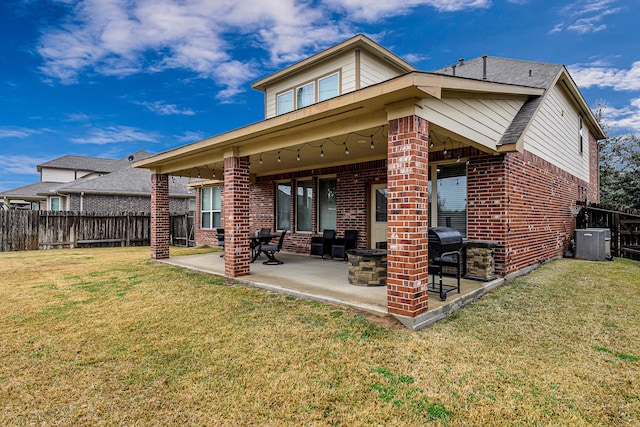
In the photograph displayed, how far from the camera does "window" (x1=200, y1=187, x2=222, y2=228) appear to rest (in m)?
13.6

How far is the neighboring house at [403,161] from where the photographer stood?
3.83 m

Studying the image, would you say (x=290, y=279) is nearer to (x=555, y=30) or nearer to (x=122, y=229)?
(x=122, y=229)

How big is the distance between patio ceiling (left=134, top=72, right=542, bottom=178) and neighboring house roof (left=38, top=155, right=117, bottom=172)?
25.3 meters

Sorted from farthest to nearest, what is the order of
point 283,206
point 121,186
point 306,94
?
1. point 121,186
2. point 283,206
3. point 306,94

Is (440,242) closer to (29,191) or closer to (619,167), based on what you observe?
(619,167)

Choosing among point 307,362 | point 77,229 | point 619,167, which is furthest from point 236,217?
point 619,167

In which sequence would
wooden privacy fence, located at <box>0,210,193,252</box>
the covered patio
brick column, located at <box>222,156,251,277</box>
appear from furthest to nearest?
wooden privacy fence, located at <box>0,210,193,252</box>
brick column, located at <box>222,156,251,277</box>
the covered patio

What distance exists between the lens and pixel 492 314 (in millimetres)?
4391

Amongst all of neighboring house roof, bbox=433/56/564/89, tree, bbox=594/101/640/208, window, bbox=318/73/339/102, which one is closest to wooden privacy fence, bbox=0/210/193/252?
window, bbox=318/73/339/102

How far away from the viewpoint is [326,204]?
9.79 meters

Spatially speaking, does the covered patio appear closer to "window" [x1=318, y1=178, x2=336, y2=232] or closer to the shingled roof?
"window" [x1=318, y1=178, x2=336, y2=232]

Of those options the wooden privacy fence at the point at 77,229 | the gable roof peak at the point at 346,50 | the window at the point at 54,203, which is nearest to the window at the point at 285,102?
the gable roof peak at the point at 346,50

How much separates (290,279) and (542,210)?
6.29 metres

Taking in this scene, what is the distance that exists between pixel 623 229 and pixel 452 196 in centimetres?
693
